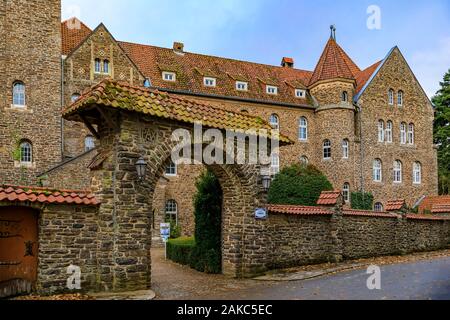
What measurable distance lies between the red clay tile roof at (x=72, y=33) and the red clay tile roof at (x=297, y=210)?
1827 cm

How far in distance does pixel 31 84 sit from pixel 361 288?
21662 millimetres

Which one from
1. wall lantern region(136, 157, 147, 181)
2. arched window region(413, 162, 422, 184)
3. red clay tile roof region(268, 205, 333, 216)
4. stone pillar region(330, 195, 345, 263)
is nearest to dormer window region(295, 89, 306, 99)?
arched window region(413, 162, 422, 184)

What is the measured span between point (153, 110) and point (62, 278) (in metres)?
4.29

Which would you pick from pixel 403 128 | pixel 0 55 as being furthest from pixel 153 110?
pixel 403 128

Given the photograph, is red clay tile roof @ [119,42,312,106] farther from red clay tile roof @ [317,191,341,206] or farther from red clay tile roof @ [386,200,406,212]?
red clay tile roof @ [317,191,341,206]

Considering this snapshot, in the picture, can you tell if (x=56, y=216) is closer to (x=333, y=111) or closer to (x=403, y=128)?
(x=333, y=111)

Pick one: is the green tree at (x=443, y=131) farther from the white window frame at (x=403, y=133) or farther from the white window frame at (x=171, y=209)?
the white window frame at (x=171, y=209)

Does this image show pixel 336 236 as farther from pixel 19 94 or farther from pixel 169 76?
pixel 19 94

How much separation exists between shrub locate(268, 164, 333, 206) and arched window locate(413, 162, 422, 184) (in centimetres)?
1362

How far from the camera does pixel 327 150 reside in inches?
1334

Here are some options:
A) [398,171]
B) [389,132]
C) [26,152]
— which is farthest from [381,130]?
[26,152]

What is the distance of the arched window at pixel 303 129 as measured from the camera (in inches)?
1357

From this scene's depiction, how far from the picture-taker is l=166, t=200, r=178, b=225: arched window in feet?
95.3
